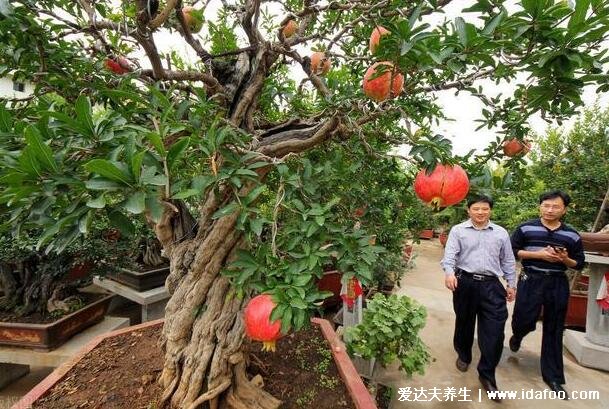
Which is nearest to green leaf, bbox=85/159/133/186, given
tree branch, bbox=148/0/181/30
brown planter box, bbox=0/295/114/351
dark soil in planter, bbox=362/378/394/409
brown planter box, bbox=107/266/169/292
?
tree branch, bbox=148/0/181/30

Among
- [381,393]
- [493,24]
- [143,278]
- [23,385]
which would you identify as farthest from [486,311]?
[23,385]

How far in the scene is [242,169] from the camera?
28.5 inches

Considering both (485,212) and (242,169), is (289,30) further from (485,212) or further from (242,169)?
(485,212)

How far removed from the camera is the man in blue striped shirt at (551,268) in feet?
6.30

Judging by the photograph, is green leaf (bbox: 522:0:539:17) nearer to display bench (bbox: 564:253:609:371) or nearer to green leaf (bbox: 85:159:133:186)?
green leaf (bbox: 85:159:133:186)

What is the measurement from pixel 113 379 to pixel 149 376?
0.15 meters

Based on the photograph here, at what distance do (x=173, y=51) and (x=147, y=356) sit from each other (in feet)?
5.04

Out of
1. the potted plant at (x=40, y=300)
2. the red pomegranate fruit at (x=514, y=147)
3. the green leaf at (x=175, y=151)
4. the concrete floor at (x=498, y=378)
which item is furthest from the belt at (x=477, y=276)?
the potted plant at (x=40, y=300)

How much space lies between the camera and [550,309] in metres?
1.97

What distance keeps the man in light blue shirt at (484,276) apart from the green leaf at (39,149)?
1.94 meters

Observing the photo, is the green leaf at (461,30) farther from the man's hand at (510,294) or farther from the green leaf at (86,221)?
the man's hand at (510,294)

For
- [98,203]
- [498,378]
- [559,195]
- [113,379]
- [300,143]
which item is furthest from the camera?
[498,378]

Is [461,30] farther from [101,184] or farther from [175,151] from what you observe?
[101,184]

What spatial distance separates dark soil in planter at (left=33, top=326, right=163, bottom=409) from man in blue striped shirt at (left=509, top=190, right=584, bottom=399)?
2159 millimetres
